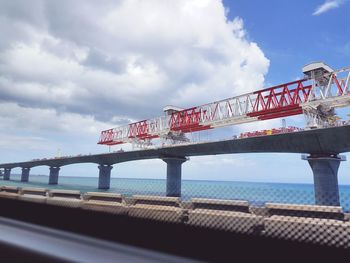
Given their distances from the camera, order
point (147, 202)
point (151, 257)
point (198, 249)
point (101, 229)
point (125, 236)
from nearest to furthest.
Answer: point (151, 257) → point (198, 249) → point (125, 236) → point (101, 229) → point (147, 202)

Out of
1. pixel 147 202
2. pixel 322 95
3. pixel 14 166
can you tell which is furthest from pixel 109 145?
pixel 147 202

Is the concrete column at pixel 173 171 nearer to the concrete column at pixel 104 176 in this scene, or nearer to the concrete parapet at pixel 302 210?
the concrete column at pixel 104 176

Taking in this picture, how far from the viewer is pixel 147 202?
8.00m

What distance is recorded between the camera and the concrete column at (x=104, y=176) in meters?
84.8

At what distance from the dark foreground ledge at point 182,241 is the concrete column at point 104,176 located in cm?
8583

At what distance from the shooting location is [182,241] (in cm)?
189

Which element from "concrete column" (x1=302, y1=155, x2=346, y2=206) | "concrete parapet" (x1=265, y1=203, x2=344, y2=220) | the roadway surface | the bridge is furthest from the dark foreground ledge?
"concrete column" (x1=302, y1=155, x2=346, y2=206)

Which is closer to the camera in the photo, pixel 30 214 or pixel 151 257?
pixel 151 257

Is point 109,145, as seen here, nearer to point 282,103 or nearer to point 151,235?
point 282,103

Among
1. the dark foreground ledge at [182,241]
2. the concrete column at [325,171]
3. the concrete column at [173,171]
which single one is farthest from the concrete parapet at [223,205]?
the concrete column at [173,171]

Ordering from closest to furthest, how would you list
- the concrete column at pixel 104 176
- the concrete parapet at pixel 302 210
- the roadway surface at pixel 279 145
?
the concrete parapet at pixel 302 210, the roadway surface at pixel 279 145, the concrete column at pixel 104 176

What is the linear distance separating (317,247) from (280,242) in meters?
0.22

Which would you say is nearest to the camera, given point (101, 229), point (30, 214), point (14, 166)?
point (101, 229)

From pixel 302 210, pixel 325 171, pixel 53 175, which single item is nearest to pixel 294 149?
pixel 325 171
